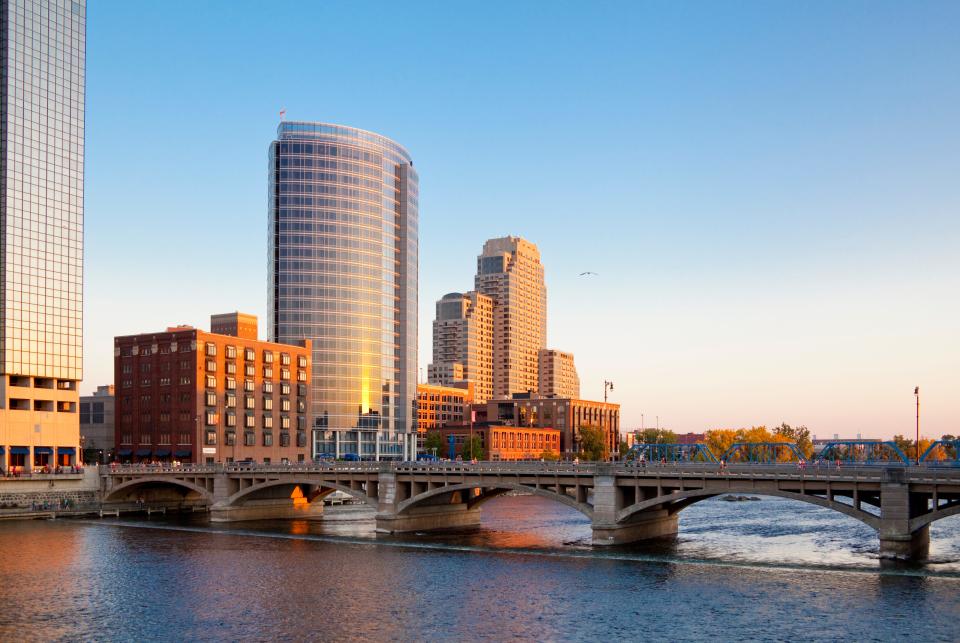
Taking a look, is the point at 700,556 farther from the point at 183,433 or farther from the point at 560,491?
the point at 183,433

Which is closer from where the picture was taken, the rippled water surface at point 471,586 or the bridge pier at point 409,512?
the rippled water surface at point 471,586

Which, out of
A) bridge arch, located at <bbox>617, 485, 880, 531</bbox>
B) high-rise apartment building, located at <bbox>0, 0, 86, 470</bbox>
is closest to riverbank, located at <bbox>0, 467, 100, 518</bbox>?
high-rise apartment building, located at <bbox>0, 0, 86, 470</bbox>

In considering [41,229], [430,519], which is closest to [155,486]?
[41,229]

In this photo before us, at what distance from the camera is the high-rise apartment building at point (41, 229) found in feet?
527

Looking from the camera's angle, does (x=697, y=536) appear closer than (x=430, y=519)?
Yes

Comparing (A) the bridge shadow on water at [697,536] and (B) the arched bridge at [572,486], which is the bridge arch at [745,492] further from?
(A) the bridge shadow on water at [697,536]

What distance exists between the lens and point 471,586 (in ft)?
265

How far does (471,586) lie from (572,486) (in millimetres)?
31776

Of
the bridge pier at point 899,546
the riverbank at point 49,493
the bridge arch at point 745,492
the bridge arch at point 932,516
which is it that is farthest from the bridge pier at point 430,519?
the bridge arch at point 932,516

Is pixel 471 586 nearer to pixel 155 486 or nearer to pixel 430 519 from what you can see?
pixel 430 519

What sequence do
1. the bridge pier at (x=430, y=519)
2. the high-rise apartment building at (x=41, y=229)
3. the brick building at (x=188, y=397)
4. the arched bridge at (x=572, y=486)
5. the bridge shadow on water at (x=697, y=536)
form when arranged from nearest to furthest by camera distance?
the arched bridge at (x=572, y=486), the bridge shadow on water at (x=697, y=536), the bridge pier at (x=430, y=519), the high-rise apartment building at (x=41, y=229), the brick building at (x=188, y=397)

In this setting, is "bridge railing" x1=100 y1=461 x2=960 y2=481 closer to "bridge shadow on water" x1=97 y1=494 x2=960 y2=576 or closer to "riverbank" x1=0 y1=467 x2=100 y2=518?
"bridge shadow on water" x1=97 y1=494 x2=960 y2=576

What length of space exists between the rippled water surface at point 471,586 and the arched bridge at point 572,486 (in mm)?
3864

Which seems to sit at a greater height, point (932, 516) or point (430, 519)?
point (932, 516)
